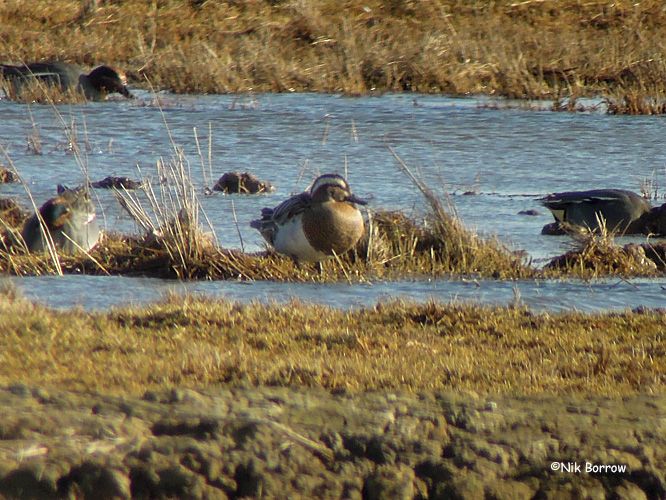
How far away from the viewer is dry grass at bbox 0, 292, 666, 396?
518cm

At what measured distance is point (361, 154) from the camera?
14680 millimetres

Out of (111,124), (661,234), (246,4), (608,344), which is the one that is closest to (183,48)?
(246,4)

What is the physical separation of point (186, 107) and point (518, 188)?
6869 mm

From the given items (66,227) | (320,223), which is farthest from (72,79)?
(320,223)

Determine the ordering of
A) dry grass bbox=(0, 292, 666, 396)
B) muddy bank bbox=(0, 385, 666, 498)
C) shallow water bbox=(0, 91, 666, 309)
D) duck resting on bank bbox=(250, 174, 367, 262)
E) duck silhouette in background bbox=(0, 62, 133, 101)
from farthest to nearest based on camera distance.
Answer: duck silhouette in background bbox=(0, 62, 133, 101), shallow water bbox=(0, 91, 666, 309), duck resting on bank bbox=(250, 174, 367, 262), dry grass bbox=(0, 292, 666, 396), muddy bank bbox=(0, 385, 666, 498)

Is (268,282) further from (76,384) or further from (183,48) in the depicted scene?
(183,48)

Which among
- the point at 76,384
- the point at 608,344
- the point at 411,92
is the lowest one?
the point at 411,92

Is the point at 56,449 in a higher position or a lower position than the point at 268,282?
higher

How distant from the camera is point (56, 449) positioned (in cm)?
423

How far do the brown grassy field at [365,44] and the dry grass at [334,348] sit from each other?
39.0 feet

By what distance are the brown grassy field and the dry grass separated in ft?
39.0

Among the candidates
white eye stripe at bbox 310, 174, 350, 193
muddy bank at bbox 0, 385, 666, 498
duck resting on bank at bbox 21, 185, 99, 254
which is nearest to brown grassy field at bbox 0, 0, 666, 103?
A: white eye stripe at bbox 310, 174, 350, 193

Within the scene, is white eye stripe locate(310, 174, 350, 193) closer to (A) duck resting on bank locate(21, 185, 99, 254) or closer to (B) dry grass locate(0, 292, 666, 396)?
(A) duck resting on bank locate(21, 185, 99, 254)

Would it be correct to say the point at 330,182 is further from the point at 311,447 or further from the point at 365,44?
the point at 365,44
